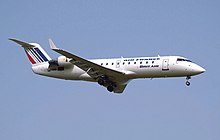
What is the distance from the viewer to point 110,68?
39781 mm

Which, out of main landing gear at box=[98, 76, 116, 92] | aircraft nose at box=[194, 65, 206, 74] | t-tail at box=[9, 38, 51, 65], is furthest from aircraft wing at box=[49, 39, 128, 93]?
aircraft nose at box=[194, 65, 206, 74]

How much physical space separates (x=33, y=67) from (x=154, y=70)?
1005 cm

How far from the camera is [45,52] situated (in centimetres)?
4409

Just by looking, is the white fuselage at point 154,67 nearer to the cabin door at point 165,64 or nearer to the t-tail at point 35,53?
the cabin door at point 165,64

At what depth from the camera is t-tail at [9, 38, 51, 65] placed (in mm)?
43562

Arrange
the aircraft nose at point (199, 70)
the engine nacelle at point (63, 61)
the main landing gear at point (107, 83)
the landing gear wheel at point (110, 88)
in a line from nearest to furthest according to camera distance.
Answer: the aircraft nose at point (199, 70), the main landing gear at point (107, 83), the engine nacelle at point (63, 61), the landing gear wheel at point (110, 88)

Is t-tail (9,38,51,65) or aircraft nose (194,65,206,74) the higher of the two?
t-tail (9,38,51,65)

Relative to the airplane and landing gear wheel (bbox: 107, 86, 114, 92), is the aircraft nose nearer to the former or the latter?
the airplane

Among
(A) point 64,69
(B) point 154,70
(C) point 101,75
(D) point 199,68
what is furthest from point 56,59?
(D) point 199,68

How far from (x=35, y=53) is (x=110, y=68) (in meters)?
7.15

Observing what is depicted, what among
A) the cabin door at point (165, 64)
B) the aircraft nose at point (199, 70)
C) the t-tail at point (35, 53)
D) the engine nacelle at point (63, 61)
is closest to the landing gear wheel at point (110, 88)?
the engine nacelle at point (63, 61)

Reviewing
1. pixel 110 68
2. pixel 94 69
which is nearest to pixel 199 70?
pixel 110 68

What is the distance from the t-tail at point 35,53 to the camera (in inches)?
1715

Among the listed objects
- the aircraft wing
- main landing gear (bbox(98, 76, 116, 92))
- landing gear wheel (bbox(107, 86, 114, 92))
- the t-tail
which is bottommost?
landing gear wheel (bbox(107, 86, 114, 92))
